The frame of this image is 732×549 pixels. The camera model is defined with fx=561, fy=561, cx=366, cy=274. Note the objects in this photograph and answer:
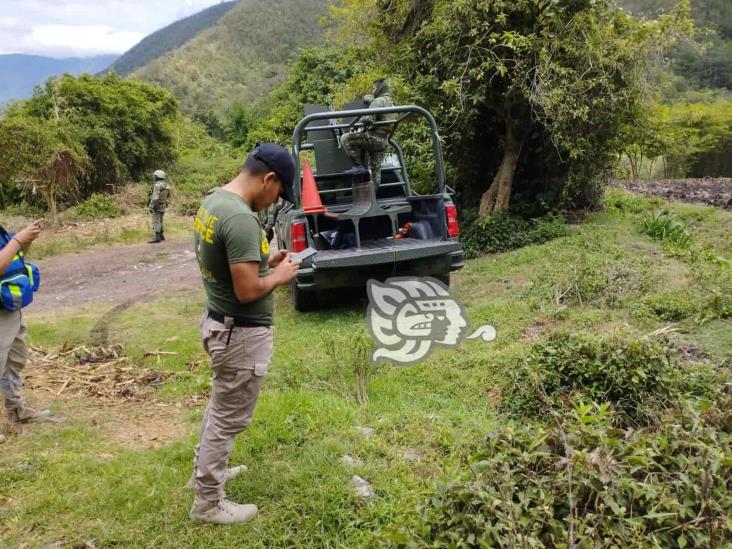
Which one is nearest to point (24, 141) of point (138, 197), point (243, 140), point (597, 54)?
point (138, 197)

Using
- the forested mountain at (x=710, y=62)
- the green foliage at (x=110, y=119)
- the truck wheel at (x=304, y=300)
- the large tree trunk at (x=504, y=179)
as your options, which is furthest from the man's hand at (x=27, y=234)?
the forested mountain at (x=710, y=62)

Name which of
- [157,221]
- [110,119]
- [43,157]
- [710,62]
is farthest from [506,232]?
[710,62]

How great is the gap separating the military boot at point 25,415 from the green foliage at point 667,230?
7.61 m

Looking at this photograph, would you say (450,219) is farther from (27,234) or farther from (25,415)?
(25,415)

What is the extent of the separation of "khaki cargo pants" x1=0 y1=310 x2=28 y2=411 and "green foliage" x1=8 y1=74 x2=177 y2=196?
15.1 metres

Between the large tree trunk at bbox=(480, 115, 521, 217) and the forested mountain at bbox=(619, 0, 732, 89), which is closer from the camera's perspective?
the large tree trunk at bbox=(480, 115, 521, 217)

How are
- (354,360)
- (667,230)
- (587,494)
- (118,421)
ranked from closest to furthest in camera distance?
(587,494) → (118,421) → (354,360) → (667,230)

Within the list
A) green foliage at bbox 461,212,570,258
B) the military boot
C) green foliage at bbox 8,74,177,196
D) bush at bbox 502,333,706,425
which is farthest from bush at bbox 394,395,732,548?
green foliage at bbox 8,74,177,196

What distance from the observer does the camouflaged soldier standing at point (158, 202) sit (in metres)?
12.2

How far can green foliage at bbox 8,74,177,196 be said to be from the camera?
17.8 m

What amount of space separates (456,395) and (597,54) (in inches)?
252

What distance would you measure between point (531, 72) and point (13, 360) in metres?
7.57

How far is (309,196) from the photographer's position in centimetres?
616
